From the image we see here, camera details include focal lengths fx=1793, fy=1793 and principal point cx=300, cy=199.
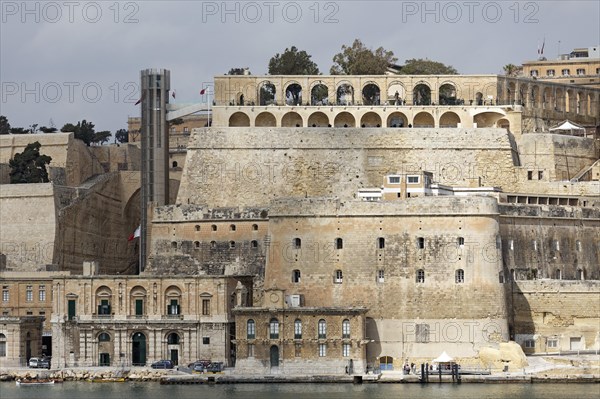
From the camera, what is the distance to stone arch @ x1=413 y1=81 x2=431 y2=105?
83938mm

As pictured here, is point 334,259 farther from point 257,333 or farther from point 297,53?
point 297,53

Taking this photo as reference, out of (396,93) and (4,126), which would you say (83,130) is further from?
(396,93)

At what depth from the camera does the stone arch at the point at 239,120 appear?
3194 inches

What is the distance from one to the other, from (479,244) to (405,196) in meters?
4.86

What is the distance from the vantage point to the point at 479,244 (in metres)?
67.8

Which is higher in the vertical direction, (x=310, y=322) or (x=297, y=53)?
(x=297, y=53)

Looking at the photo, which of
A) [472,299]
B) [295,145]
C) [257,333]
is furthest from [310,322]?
[295,145]

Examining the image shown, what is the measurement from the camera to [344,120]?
82.1m

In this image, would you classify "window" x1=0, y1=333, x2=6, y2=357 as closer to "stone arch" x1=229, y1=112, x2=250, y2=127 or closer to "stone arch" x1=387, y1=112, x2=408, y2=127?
"stone arch" x1=229, y1=112, x2=250, y2=127

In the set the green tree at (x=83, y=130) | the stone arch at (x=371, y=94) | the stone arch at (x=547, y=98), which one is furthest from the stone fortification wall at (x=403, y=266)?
the green tree at (x=83, y=130)

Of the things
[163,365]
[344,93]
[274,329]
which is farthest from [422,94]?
[163,365]

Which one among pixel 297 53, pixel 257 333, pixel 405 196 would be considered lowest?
pixel 257 333

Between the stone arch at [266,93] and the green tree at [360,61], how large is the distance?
3.51 metres

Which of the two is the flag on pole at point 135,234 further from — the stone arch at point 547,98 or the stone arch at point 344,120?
the stone arch at point 547,98
